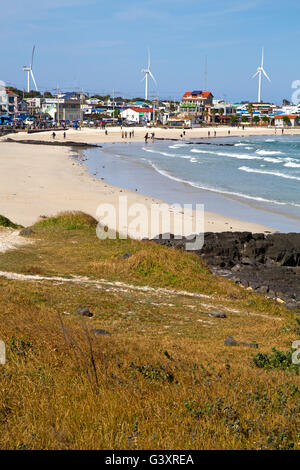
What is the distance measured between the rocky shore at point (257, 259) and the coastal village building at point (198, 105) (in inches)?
5917

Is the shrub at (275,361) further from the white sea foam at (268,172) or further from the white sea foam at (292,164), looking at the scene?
the white sea foam at (292,164)

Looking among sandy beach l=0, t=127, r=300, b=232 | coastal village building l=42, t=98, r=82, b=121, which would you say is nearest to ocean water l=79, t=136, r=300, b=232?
sandy beach l=0, t=127, r=300, b=232

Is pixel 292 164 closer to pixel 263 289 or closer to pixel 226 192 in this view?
pixel 226 192

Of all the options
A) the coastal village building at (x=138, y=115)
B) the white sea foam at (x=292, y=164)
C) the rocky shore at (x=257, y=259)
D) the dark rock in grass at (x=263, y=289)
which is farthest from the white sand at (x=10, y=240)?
the coastal village building at (x=138, y=115)

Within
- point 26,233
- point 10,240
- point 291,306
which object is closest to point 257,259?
point 291,306

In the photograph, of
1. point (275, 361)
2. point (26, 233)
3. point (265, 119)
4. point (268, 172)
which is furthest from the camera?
point (265, 119)

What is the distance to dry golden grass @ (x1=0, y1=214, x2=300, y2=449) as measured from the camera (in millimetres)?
4500

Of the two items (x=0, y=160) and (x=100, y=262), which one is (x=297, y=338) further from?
(x=0, y=160)

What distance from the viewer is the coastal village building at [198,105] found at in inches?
6734

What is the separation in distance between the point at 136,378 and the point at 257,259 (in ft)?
42.9

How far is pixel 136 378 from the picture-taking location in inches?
224

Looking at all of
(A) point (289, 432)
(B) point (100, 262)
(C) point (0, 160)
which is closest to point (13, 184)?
(C) point (0, 160)

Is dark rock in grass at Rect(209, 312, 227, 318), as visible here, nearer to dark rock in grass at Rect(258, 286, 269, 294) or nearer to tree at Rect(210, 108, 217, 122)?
dark rock in grass at Rect(258, 286, 269, 294)

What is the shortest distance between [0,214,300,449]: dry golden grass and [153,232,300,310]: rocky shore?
3929 millimetres
